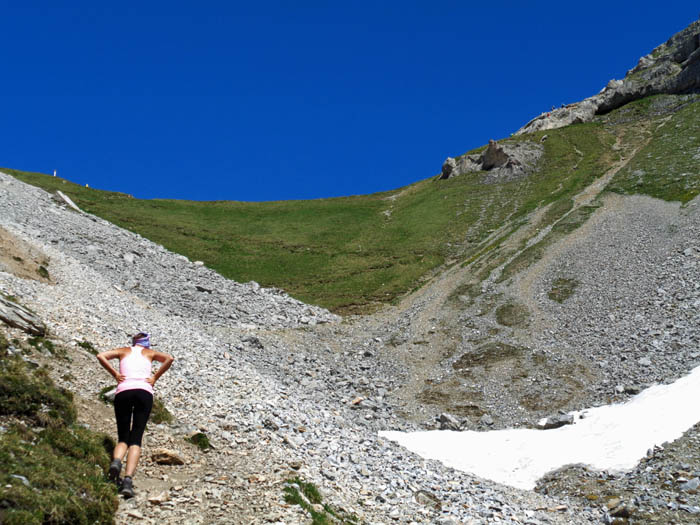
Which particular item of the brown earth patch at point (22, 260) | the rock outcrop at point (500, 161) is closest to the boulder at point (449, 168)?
the rock outcrop at point (500, 161)

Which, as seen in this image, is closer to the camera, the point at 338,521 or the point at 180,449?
the point at 338,521

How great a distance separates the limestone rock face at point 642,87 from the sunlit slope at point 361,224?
1586 cm

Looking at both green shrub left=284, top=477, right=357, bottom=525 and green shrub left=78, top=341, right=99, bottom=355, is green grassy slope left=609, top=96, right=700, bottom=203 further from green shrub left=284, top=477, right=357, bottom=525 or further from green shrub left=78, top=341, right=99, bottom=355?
green shrub left=78, top=341, right=99, bottom=355

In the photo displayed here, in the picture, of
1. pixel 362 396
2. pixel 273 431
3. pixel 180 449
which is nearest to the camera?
pixel 180 449

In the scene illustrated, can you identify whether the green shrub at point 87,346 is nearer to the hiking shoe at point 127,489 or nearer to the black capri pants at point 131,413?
the black capri pants at point 131,413

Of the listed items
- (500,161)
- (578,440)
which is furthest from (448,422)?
(500,161)

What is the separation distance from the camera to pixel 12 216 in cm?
4894

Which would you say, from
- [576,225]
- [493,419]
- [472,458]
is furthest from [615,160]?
[472,458]

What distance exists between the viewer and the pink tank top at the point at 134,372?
1076 cm

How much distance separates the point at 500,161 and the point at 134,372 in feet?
354

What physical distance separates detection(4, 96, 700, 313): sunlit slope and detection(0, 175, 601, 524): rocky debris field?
25345 millimetres

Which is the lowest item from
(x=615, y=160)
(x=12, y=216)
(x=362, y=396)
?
(x=362, y=396)

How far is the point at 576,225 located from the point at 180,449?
2161 inches

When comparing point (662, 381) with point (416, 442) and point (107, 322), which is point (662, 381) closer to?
point (416, 442)
